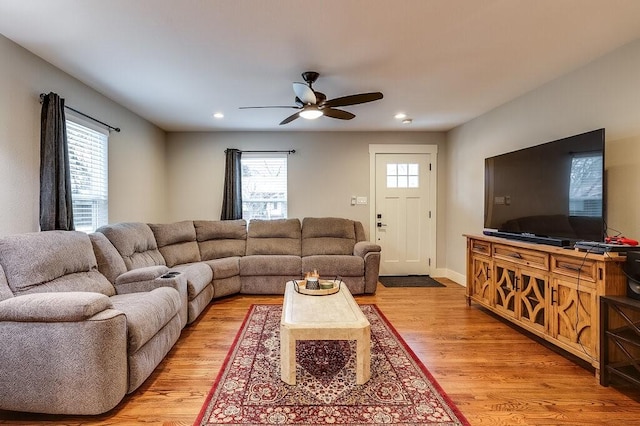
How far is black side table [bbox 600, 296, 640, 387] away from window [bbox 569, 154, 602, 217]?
2.17 ft

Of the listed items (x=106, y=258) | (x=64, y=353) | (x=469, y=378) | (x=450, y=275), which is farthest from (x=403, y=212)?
(x=64, y=353)

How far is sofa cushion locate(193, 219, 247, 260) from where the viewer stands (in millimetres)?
4492

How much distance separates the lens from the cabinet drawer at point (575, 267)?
2.22 meters

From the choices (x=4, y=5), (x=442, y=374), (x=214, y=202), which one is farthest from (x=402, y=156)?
(x=4, y=5)

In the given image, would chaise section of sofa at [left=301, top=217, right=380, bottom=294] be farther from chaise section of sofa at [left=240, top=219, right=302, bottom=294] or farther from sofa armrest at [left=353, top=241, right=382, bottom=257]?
chaise section of sofa at [left=240, top=219, right=302, bottom=294]

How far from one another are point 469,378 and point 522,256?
1298mm

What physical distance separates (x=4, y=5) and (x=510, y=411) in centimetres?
388

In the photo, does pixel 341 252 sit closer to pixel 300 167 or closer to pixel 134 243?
pixel 300 167

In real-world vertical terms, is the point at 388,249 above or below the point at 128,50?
below

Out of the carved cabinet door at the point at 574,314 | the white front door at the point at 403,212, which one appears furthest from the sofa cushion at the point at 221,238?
the carved cabinet door at the point at 574,314

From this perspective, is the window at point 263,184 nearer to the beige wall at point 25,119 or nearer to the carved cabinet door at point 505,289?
the beige wall at point 25,119

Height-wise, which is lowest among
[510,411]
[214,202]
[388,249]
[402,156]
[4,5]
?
[510,411]

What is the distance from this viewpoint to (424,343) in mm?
2777

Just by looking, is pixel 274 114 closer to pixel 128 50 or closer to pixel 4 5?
pixel 128 50
